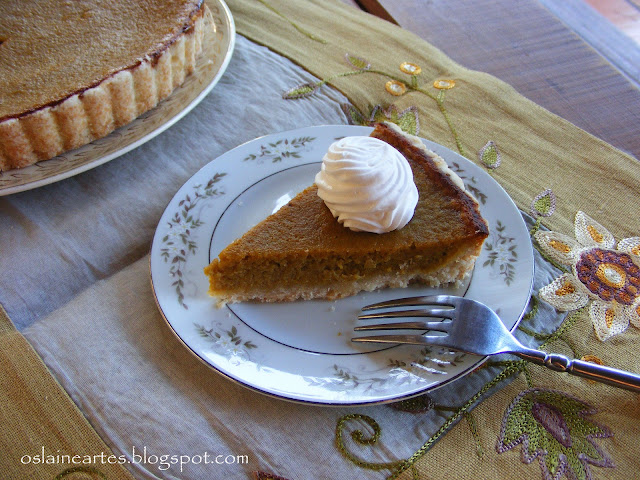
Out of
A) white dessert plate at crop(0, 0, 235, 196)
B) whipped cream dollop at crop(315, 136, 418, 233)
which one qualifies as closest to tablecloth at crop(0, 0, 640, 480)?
white dessert plate at crop(0, 0, 235, 196)

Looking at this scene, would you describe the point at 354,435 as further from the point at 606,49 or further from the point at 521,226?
the point at 606,49

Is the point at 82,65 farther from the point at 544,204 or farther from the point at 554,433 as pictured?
the point at 554,433

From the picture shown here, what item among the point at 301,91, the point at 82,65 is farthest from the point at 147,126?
the point at 301,91

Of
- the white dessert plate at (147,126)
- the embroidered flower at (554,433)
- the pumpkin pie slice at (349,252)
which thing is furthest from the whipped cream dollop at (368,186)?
the white dessert plate at (147,126)

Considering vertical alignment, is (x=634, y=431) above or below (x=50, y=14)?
below

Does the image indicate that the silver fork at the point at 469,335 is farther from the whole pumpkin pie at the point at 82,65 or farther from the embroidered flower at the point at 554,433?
the whole pumpkin pie at the point at 82,65

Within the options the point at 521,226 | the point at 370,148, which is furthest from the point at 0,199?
the point at 521,226

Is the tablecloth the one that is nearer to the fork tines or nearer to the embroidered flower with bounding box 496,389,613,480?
the embroidered flower with bounding box 496,389,613,480
